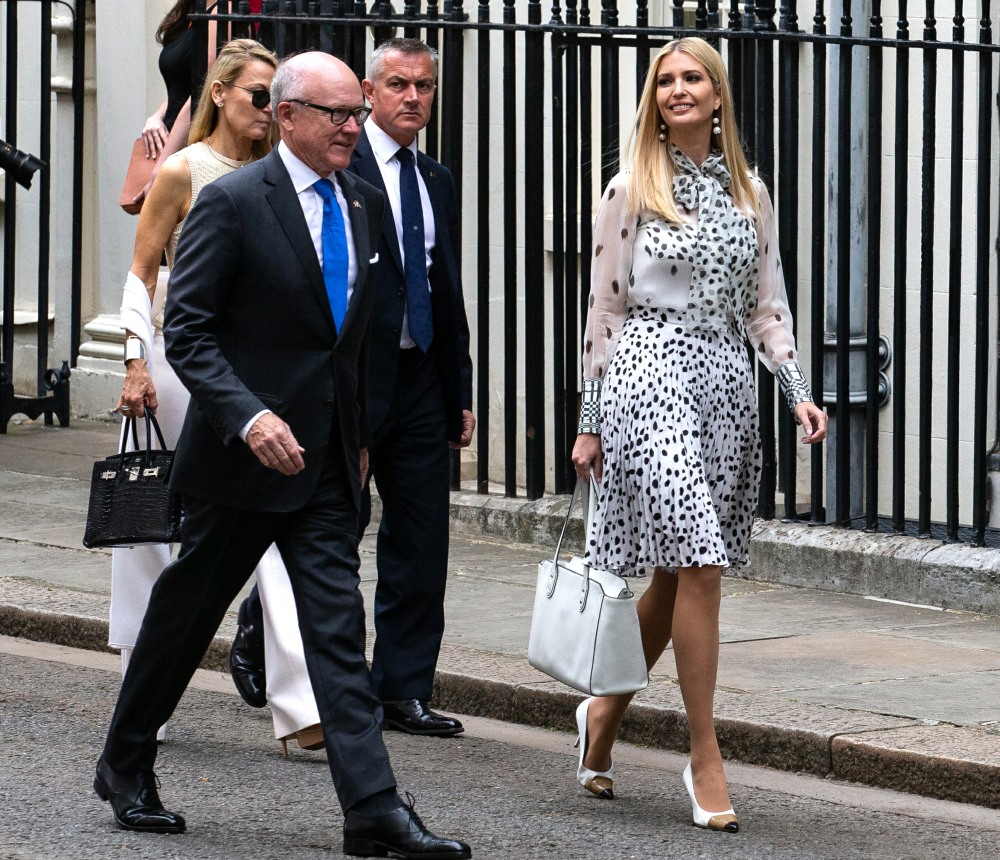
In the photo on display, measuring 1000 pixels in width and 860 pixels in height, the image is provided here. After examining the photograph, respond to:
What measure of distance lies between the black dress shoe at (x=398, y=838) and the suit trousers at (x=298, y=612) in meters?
0.06

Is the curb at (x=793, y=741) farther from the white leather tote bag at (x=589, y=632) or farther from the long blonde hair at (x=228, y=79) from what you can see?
the long blonde hair at (x=228, y=79)

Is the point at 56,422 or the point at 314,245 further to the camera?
the point at 56,422

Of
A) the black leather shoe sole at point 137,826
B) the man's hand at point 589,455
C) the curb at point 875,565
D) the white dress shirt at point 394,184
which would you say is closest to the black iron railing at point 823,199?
the curb at point 875,565

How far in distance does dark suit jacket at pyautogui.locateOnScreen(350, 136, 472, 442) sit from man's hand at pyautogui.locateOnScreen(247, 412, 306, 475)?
1350mm

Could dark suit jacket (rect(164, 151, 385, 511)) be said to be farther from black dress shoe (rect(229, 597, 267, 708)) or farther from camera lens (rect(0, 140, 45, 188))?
camera lens (rect(0, 140, 45, 188))

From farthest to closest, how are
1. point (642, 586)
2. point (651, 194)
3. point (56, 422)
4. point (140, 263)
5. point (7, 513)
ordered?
point (56, 422), point (7, 513), point (642, 586), point (140, 263), point (651, 194)

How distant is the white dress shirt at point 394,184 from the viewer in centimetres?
600

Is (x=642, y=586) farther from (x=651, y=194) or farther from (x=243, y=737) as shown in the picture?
(x=651, y=194)

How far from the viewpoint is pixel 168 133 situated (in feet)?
23.7

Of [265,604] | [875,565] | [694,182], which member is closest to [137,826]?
[265,604]

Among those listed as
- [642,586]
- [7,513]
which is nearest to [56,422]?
[7,513]

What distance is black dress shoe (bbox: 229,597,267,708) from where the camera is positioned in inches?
239

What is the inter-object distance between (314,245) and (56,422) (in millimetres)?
7944

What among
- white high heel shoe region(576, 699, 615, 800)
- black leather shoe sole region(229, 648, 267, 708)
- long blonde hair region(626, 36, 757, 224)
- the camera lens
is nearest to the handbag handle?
black leather shoe sole region(229, 648, 267, 708)
